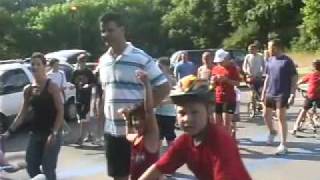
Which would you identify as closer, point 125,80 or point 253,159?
point 125,80

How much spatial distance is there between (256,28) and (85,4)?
18487mm

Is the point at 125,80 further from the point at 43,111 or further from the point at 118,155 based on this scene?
the point at 43,111

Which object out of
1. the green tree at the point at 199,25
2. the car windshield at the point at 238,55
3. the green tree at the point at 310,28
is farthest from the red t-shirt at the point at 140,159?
the green tree at the point at 199,25

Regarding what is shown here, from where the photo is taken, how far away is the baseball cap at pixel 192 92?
327 centimetres

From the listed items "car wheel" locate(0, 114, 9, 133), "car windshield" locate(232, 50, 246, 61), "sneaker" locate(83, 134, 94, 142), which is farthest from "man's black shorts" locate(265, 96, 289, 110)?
"car windshield" locate(232, 50, 246, 61)

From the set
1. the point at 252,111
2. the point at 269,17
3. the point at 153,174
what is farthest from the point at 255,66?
the point at 269,17

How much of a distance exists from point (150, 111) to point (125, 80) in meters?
0.51

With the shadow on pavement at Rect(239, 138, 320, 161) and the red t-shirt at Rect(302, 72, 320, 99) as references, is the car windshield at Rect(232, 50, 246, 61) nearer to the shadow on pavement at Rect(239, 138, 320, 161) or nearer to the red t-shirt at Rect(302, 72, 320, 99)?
the red t-shirt at Rect(302, 72, 320, 99)

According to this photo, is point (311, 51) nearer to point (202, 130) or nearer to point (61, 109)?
point (61, 109)

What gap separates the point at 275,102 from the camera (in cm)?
1052

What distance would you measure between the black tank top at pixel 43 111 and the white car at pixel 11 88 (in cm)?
781

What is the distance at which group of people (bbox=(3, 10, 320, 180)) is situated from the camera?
327cm

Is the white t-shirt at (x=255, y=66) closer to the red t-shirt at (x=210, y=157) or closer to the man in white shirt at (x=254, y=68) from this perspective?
the man in white shirt at (x=254, y=68)

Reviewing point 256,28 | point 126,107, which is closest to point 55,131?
point 126,107
